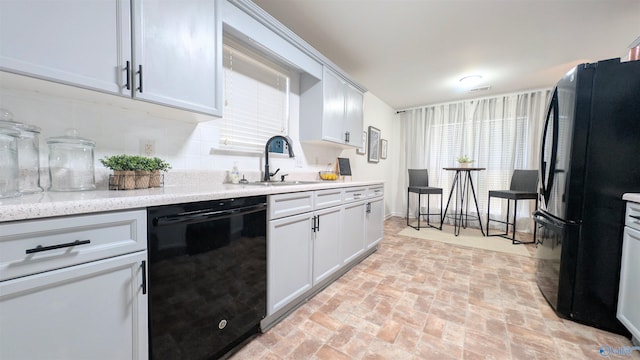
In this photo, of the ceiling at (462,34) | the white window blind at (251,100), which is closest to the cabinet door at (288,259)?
the white window blind at (251,100)

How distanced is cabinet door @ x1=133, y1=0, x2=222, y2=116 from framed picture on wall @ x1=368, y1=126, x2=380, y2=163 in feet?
10.3

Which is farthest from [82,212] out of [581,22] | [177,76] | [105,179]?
[581,22]

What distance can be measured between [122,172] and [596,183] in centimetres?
293

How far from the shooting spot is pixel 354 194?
2281mm

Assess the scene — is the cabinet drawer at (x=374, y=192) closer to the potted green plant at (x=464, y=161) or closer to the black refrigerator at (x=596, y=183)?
the black refrigerator at (x=596, y=183)

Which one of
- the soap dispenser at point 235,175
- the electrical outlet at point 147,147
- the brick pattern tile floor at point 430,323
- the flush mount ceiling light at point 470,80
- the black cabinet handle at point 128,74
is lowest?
the brick pattern tile floor at point 430,323

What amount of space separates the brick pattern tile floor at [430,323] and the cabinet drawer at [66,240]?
94 cm

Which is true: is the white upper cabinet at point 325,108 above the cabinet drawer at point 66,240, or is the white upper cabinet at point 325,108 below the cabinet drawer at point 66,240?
above

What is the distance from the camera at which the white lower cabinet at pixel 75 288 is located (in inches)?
25.3

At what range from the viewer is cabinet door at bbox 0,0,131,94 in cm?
79

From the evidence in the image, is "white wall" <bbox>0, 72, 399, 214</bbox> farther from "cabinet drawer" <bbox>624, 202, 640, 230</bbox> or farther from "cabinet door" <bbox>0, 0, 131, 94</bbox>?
"cabinet drawer" <bbox>624, 202, 640, 230</bbox>

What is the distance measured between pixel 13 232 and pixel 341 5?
2292 mm

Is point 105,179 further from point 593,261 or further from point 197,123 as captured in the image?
point 593,261

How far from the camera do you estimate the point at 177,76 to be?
47.9 inches
